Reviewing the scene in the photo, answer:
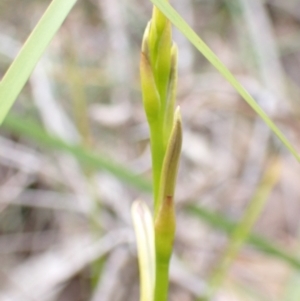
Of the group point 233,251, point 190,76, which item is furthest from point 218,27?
point 233,251

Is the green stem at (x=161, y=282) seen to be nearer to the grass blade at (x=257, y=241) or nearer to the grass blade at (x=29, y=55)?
the grass blade at (x=29, y=55)

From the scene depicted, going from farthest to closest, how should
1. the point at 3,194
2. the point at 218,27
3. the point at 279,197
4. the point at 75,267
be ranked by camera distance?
the point at 218,27, the point at 279,197, the point at 3,194, the point at 75,267

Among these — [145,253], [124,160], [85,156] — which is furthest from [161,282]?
[124,160]

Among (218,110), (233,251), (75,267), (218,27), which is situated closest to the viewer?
(233,251)

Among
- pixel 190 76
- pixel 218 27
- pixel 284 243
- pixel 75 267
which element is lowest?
pixel 75 267

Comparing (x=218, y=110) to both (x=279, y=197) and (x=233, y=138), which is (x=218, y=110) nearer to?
(x=233, y=138)

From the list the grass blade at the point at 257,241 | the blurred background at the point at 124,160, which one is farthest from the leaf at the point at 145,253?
the blurred background at the point at 124,160

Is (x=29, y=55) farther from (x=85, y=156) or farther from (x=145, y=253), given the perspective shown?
(x=85, y=156)

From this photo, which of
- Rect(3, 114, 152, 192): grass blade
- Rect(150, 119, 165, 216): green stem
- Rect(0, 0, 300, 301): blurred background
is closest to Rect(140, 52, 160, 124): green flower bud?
Rect(150, 119, 165, 216): green stem
